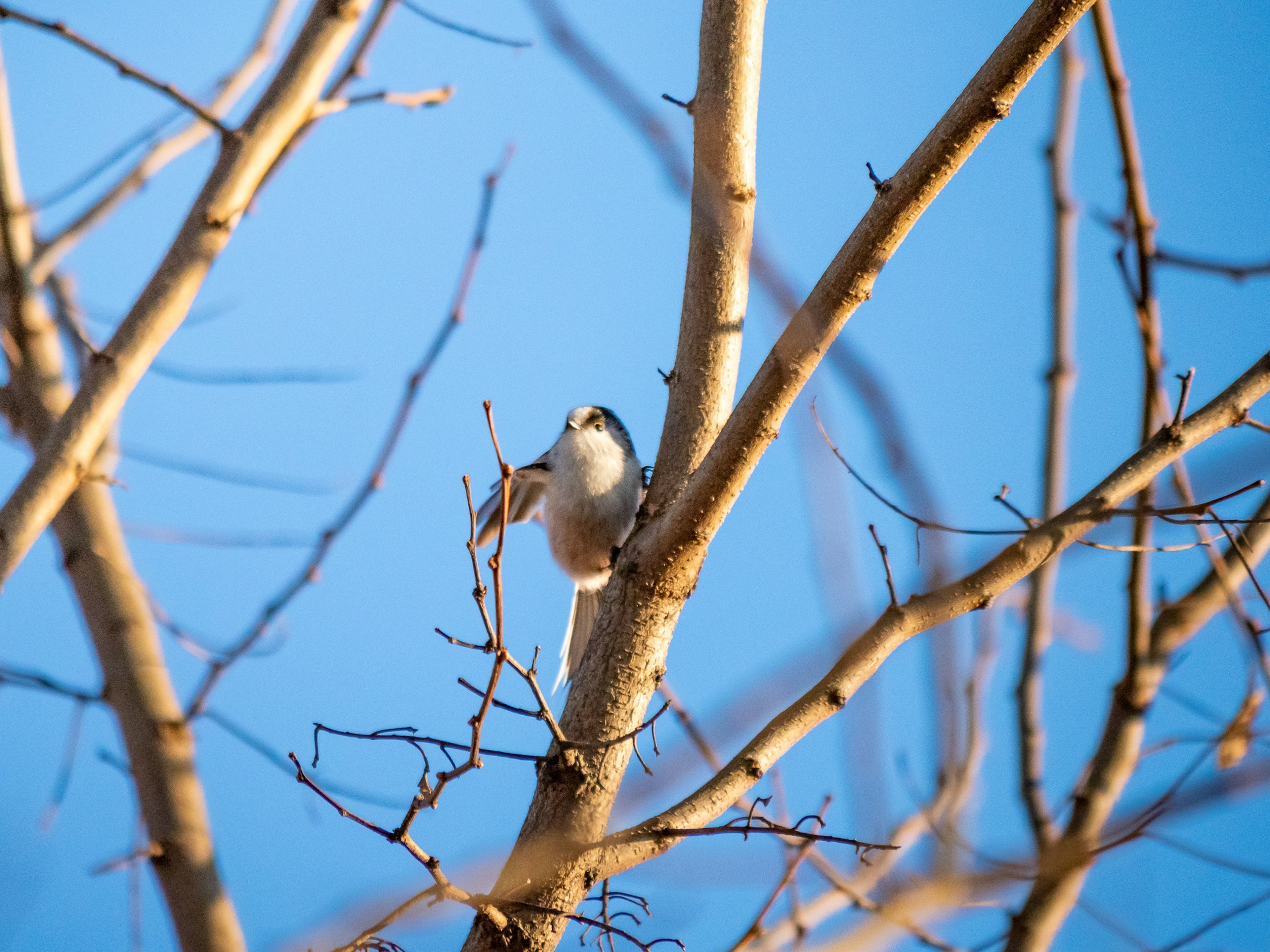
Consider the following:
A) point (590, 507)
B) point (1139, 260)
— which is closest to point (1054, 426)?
point (1139, 260)

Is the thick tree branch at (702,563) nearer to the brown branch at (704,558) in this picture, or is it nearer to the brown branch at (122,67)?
the brown branch at (704,558)

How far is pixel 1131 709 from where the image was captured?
5.51ft

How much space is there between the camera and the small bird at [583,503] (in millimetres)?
2230

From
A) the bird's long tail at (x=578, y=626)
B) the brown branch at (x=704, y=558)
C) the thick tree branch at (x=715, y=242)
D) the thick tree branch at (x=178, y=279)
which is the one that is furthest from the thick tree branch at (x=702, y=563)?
the bird's long tail at (x=578, y=626)

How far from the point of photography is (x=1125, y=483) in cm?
111

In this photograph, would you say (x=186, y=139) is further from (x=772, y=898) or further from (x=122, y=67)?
(x=772, y=898)

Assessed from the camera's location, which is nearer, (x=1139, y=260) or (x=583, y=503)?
(x=1139, y=260)

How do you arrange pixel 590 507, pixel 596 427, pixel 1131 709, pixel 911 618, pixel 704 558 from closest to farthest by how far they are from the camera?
pixel 911 618 → pixel 704 558 → pixel 1131 709 → pixel 590 507 → pixel 596 427

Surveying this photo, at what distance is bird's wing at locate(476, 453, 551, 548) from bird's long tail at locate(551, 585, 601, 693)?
24cm

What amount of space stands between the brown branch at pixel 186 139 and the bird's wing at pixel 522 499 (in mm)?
952

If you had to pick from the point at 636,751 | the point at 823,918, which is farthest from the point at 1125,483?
the point at 823,918

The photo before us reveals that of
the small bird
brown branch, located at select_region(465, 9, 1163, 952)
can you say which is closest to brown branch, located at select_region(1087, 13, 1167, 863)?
brown branch, located at select_region(465, 9, 1163, 952)

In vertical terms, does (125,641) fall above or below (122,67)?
below

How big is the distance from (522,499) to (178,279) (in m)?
1.37
